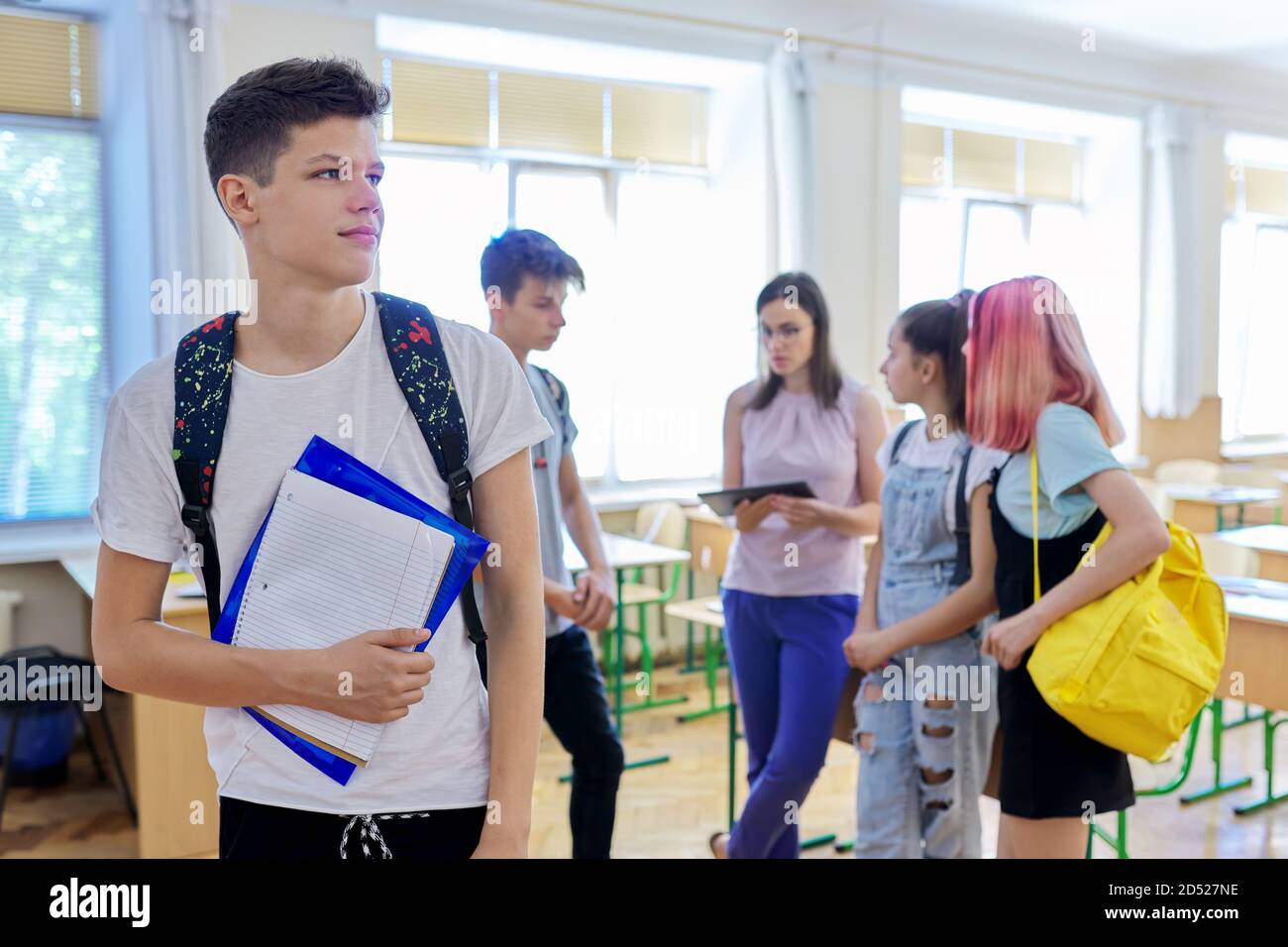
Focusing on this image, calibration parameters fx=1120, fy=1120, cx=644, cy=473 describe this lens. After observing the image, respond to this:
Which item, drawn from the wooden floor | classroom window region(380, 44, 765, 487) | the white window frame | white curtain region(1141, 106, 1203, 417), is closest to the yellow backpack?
the wooden floor

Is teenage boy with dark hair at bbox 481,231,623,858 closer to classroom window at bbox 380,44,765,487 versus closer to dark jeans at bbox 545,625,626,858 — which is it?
dark jeans at bbox 545,625,626,858

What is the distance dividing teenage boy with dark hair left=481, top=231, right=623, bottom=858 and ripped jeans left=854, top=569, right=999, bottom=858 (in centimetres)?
55

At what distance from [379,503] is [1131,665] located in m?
1.25

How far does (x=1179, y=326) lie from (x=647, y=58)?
14.1 ft

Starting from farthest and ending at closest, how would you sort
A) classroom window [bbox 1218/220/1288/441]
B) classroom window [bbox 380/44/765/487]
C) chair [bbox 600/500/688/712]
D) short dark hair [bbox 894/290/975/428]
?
1. classroom window [bbox 1218/220/1288/441]
2. classroom window [bbox 380/44/765/487]
3. chair [bbox 600/500/688/712]
4. short dark hair [bbox 894/290/975/428]

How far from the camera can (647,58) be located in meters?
5.57

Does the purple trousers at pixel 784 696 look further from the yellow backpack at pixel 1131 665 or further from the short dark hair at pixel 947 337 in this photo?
the yellow backpack at pixel 1131 665

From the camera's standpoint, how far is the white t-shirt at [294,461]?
1.07 meters

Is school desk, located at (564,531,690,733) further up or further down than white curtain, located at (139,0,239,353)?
further down

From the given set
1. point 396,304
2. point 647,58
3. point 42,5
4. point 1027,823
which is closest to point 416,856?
point 396,304

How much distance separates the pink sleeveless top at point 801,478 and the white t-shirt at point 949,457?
0.27 m

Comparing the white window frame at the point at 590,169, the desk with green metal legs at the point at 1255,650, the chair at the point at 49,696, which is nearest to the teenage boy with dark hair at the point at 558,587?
the desk with green metal legs at the point at 1255,650

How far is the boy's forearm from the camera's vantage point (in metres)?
1.06

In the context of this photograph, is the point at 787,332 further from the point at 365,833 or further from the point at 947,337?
the point at 365,833
